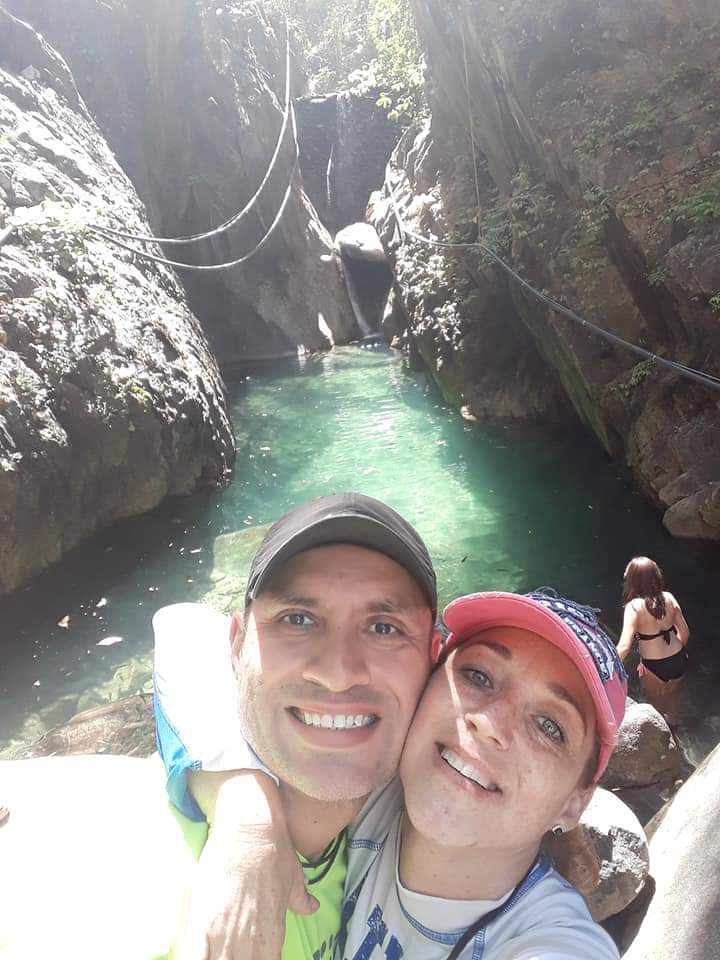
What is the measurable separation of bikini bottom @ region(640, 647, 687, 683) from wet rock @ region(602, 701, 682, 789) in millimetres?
798

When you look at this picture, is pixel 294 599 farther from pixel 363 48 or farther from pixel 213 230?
pixel 363 48

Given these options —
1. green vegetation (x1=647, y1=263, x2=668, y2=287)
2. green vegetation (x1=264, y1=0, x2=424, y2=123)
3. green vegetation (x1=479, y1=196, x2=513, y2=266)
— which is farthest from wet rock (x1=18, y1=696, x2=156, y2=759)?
green vegetation (x1=264, y1=0, x2=424, y2=123)

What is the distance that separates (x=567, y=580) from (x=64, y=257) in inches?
246

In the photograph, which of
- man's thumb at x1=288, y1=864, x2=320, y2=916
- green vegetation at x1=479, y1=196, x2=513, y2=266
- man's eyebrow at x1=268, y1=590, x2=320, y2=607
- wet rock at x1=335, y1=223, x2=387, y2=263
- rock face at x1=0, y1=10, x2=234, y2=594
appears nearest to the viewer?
man's thumb at x1=288, y1=864, x2=320, y2=916

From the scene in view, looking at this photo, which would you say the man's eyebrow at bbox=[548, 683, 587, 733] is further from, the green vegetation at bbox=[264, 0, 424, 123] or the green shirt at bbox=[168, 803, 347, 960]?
the green vegetation at bbox=[264, 0, 424, 123]

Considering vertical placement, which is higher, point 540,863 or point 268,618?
point 268,618

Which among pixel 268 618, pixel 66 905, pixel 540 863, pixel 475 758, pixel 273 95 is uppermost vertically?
pixel 273 95

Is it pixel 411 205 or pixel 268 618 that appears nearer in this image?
pixel 268 618

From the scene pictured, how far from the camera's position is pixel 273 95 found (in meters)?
19.1

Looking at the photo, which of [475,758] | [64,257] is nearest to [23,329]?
[64,257]

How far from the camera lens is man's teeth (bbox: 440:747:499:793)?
1.33m

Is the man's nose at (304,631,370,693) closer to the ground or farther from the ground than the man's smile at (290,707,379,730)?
farther from the ground

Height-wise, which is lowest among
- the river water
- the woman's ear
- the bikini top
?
the river water

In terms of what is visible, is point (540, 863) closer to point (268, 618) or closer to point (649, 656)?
point (268, 618)
